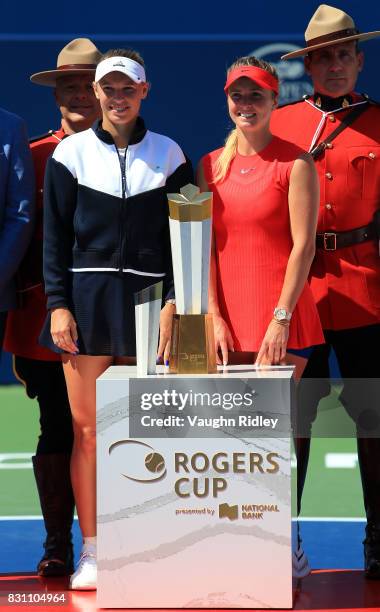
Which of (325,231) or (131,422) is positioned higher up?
(325,231)

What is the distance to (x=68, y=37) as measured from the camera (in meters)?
9.45

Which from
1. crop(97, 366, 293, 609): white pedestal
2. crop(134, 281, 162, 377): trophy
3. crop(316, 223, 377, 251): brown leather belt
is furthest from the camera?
crop(316, 223, 377, 251): brown leather belt

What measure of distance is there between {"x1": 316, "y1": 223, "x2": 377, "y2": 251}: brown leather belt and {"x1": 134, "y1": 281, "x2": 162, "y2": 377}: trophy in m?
0.76

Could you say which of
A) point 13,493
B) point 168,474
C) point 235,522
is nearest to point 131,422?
point 168,474

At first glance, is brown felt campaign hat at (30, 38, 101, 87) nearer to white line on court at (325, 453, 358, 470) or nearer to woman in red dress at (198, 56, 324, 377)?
woman in red dress at (198, 56, 324, 377)

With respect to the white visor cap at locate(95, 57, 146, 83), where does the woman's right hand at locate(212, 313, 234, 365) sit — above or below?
below

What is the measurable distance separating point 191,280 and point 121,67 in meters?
0.76

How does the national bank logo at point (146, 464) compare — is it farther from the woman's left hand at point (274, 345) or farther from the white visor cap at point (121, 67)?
the white visor cap at point (121, 67)

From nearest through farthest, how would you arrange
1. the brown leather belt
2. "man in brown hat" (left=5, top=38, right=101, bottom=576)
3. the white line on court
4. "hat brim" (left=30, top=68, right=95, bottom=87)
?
the brown leather belt < "man in brown hat" (left=5, top=38, right=101, bottom=576) < "hat brim" (left=30, top=68, right=95, bottom=87) < the white line on court

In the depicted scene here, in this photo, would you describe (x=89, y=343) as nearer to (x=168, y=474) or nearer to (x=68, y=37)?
(x=168, y=474)

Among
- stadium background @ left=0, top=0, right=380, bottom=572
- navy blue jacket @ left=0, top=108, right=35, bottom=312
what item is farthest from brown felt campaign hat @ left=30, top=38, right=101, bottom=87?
stadium background @ left=0, top=0, right=380, bottom=572

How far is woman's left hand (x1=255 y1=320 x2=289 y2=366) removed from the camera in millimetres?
4258

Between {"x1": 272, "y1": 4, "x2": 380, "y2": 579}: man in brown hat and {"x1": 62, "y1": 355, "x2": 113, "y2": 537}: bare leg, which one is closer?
{"x1": 62, "y1": 355, "x2": 113, "y2": 537}: bare leg

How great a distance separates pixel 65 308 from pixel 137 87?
30.4 inches
